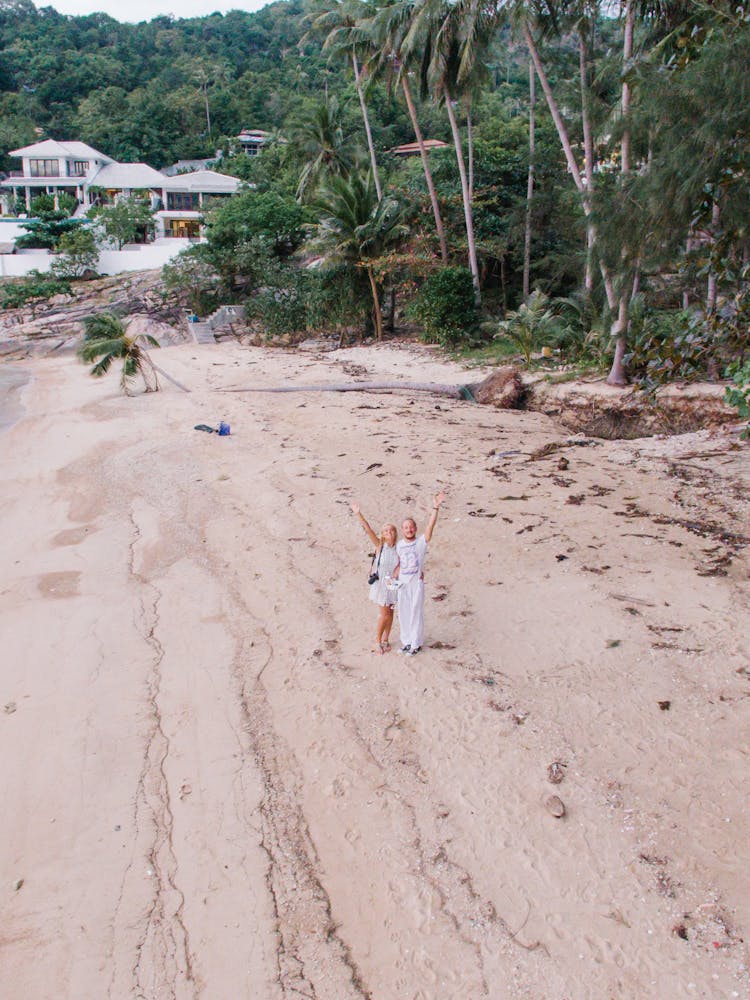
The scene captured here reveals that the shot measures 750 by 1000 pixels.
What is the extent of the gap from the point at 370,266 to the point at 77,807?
21.7m

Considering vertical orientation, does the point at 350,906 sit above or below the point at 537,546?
below

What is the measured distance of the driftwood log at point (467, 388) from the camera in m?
18.0

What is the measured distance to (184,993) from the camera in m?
4.18

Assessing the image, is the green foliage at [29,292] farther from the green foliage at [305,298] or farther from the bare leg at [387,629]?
the bare leg at [387,629]

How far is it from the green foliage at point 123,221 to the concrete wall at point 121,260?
1536 millimetres

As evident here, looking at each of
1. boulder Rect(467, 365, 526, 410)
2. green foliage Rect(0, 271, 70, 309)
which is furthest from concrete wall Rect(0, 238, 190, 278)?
boulder Rect(467, 365, 526, 410)

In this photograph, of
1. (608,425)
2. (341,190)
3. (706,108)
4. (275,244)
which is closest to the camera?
(706,108)

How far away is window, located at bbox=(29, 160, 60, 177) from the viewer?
61.1 meters

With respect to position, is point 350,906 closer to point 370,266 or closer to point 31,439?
point 31,439

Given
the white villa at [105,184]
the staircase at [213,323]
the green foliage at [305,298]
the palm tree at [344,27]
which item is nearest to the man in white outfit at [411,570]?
the green foliage at [305,298]

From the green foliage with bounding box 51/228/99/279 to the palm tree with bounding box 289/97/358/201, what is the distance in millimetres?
14065

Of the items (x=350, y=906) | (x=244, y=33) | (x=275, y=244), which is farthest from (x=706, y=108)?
(x=244, y=33)

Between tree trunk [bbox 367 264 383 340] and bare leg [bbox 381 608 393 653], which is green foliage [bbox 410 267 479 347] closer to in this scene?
tree trunk [bbox 367 264 383 340]

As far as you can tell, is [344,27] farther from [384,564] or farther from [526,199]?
[384,564]
